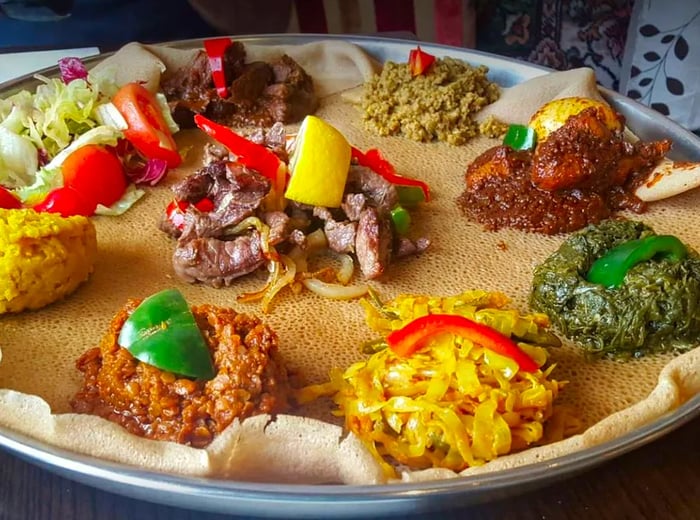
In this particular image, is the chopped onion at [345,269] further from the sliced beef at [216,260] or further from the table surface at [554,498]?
the table surface at [554,498]

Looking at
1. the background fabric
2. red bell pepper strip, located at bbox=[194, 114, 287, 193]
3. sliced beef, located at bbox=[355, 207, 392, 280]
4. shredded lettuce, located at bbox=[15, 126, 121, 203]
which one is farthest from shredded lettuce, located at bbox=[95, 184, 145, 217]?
the background fabric

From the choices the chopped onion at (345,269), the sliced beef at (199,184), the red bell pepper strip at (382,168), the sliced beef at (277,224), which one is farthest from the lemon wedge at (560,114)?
the sliced beef at (199,184)

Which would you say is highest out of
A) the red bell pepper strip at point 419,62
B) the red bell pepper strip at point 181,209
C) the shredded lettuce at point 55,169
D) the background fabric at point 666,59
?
the shredded lettuce at point 55,169

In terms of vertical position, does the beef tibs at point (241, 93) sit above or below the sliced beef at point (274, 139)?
below

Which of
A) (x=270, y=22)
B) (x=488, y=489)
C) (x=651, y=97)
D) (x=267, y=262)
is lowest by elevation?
(x=651, y=97)

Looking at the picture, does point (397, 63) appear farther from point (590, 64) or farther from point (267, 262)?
point (590, 64)

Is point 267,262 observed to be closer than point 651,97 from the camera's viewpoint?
Yes

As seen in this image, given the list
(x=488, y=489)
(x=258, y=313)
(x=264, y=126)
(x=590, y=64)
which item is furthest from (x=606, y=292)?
(x=590, y=64)

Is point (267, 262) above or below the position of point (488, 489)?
below
